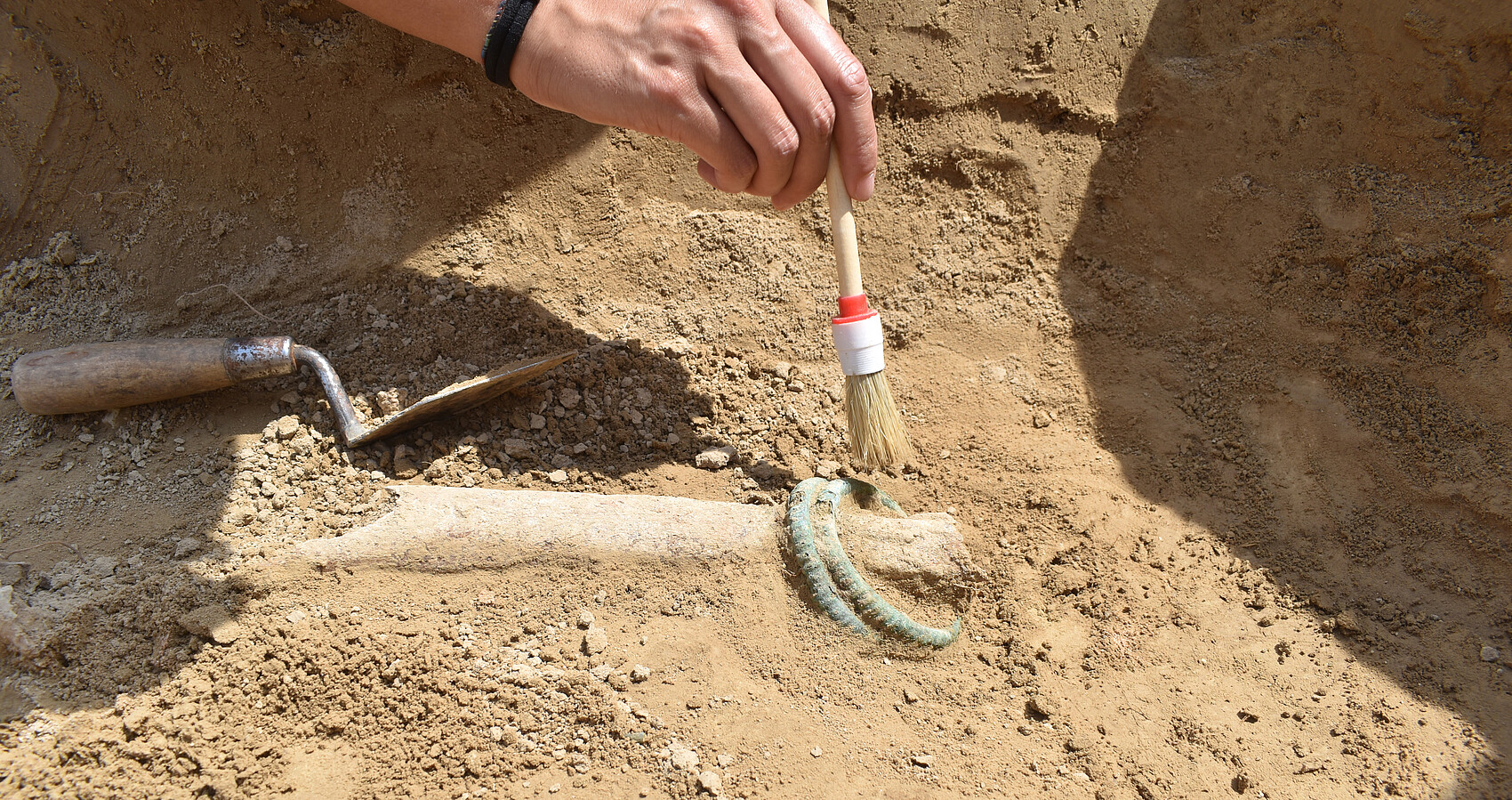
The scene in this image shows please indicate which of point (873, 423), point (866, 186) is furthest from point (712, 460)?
point (866, 186)

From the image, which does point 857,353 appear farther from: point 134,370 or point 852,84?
point 134,370

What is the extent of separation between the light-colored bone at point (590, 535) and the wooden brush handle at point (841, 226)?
0.59m

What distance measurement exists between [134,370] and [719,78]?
1632 mm

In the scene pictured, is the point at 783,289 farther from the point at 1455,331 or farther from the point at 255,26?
the point at 1455,331

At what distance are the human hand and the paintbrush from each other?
0.39 feet

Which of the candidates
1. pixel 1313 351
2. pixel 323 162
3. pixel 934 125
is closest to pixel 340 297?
pixel 323 162

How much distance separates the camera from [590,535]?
1.96 m

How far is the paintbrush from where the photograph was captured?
2064mm

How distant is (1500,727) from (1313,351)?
1143 millimetres

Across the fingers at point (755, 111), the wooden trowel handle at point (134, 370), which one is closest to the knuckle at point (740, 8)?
the fingers at point (755, 111)

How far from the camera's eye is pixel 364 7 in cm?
217

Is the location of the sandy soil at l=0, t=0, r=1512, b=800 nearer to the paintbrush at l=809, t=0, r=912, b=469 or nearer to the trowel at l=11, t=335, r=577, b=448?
the trowel at l=11, t=335, r=577, b=448

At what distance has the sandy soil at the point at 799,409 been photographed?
1.73 meters

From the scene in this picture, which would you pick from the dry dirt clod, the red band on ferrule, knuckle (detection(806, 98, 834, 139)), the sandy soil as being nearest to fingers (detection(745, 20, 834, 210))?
knuckle (detection(806, 98, 834, 139))
